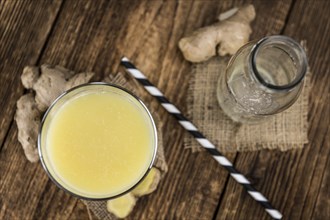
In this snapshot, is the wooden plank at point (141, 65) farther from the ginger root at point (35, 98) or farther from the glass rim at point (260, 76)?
the glass rim at point (260, 76)

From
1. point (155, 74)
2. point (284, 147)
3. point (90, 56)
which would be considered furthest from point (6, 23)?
point (284, 147)

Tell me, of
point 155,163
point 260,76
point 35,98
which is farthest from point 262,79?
point 35,98

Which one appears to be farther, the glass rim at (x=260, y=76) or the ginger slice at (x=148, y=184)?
the ginger slice at (x=148, y=184)

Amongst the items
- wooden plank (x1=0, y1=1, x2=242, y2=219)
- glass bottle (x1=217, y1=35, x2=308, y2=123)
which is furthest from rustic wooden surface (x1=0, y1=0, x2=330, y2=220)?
glass bottle (x1=217, y1=35, x2=308, y2=123)

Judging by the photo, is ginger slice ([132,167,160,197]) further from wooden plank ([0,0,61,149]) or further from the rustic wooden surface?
wooden plank ([0,0,61,149])

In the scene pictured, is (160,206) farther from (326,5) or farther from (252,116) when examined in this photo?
(326,5)

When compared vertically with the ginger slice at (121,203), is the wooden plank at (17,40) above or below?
above

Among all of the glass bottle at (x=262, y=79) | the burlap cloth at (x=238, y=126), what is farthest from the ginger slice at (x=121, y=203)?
the glass bottle at (x=262, y=79)

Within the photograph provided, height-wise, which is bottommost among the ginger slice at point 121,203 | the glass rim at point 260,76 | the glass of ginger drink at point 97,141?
the ginger slice at point 121,203
